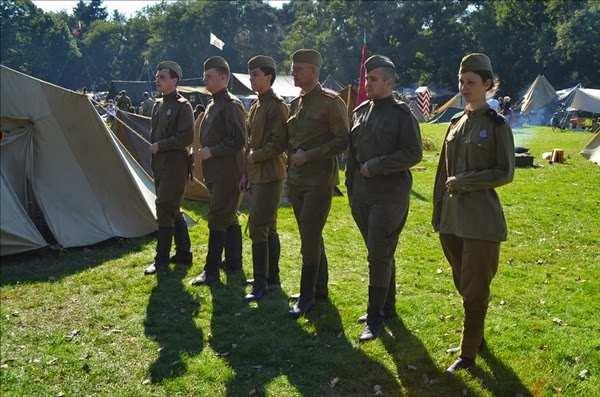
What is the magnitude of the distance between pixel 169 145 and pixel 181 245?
1.31 metres

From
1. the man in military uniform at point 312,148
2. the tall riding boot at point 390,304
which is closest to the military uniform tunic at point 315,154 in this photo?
the man in military uniform at point 312,148

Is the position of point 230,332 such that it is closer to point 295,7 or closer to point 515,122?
point 515,122

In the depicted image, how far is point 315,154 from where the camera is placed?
5.02 metres

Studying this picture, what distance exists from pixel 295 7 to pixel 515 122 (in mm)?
63247

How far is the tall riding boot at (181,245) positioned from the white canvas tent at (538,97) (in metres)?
32.1

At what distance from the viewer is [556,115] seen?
31172mm

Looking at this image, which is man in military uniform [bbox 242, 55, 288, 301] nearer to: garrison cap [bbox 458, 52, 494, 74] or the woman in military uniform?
the woman in military uniform

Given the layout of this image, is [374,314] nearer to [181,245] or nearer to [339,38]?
[181,245]

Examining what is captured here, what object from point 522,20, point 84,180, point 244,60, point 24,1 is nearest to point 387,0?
point 522,20

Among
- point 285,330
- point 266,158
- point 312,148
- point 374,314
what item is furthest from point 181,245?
point 374,314

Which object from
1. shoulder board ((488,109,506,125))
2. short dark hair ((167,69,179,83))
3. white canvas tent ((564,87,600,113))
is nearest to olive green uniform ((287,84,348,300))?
shoulder board ((488,109,506,125))

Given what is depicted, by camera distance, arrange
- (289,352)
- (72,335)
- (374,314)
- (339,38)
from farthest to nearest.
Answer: (339,38) → (72,335) → (374,314) → (289,352)

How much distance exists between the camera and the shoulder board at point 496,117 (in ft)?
12.6

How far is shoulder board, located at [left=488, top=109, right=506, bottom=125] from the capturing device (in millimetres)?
3854
